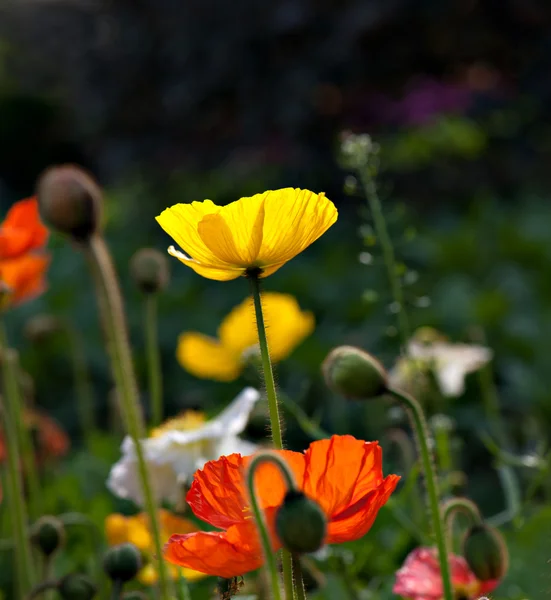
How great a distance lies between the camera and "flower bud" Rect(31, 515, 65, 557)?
3.36 feet

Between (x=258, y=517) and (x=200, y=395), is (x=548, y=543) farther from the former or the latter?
(x=200, y=395)

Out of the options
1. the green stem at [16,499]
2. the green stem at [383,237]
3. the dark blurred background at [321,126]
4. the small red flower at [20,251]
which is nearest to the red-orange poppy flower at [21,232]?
the small red flower at [20,251]

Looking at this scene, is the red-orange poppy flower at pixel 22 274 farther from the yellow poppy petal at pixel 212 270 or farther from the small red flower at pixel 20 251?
the yellow poppy petal at pixel 212 270

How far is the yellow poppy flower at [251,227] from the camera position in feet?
2.34

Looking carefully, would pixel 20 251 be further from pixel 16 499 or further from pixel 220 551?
pixel 220 551

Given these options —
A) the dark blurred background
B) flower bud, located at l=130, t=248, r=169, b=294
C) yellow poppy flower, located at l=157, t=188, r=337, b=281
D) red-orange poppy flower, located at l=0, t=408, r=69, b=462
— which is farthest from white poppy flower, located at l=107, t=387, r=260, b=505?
the dark blurred background

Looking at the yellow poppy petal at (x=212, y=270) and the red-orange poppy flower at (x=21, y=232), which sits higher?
the red-orange poppy flower at (x=21, y=232)

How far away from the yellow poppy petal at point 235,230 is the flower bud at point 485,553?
29cm

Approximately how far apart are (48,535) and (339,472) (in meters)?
0.45

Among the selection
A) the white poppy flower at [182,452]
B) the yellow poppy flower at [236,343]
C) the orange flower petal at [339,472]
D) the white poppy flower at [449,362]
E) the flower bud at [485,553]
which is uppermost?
the yellow poppy flower at [236,343]

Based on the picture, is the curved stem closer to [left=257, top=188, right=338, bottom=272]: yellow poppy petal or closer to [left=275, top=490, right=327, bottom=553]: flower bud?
[left=275, top=490, right=327, bottom=553]: flower bud

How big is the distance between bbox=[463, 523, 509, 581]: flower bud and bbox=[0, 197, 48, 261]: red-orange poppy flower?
566 millimetres

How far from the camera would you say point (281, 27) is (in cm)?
484

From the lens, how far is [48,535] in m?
1.03
